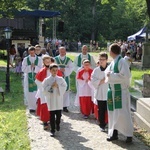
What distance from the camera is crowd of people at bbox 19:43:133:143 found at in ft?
25.4

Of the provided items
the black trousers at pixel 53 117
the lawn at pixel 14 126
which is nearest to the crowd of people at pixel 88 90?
the black trousers at pixel 53 117

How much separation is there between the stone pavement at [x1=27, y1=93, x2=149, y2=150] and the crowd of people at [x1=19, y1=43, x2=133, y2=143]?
192mm

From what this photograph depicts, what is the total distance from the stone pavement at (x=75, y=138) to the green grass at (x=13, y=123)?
A: 0.18 meters

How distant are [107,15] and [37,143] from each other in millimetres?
54760

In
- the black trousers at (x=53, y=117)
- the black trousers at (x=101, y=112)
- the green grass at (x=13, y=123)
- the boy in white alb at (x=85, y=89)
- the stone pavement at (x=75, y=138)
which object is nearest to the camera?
the green grass at (x=13, y=123)

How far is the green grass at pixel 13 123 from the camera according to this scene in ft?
24.0

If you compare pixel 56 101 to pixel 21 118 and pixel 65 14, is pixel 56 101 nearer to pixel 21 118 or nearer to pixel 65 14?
pixel 21 118

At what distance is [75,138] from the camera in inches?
326

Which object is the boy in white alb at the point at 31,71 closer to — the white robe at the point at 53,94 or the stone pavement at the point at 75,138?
the stone pavement at the point at 75,138

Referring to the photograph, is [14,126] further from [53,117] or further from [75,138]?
[75,138]

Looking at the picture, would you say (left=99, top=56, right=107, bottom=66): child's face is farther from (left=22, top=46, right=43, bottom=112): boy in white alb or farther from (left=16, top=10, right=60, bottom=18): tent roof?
(left=16, top=10, right=60, bottom=18): tent roof

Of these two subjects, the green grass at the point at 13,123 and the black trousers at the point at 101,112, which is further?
the black trousers at the point at 101,112

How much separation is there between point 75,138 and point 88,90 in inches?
104

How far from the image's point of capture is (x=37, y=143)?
7.81m
